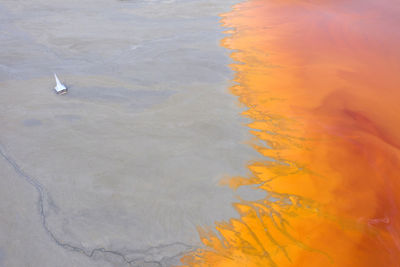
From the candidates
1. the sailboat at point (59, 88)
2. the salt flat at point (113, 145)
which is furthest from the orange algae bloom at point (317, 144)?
the sailboat at point (59, 88)

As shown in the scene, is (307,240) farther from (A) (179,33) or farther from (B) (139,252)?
(A) (179,33)

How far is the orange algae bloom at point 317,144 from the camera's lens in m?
2.11

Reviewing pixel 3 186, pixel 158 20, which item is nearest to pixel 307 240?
pixel 3 186

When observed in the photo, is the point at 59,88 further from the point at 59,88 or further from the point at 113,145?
the point at 113,145

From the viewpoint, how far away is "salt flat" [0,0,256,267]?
6.80 feet

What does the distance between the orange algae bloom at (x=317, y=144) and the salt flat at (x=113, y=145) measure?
244 millimetres

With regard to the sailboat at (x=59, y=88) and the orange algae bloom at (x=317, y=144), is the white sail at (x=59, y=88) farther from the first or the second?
the orange algae bloom at (x=317, y=144)

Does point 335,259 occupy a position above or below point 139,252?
below

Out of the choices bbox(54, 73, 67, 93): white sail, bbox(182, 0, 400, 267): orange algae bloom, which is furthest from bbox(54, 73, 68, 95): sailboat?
bbox(182, 0, 400, 267): orange algae bloom

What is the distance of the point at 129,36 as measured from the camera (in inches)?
190

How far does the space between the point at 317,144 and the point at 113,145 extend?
2.04 m

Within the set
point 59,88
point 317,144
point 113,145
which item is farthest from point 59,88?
point 317,144

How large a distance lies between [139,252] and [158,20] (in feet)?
14.9

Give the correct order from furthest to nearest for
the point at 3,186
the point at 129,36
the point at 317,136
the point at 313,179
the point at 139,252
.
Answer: the point at 129,36 → the point at 317,136 → the point at 313,179 → the point at 3,186 → the point at 139,252
